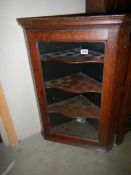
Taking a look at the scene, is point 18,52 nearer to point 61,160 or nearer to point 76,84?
point 76,84

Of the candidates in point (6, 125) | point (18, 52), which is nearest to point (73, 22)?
point (18, 52)

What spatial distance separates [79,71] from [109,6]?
0.65 m

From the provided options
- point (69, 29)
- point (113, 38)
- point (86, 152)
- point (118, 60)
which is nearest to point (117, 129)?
point (86, 152)

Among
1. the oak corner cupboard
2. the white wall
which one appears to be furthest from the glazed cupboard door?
the white wall

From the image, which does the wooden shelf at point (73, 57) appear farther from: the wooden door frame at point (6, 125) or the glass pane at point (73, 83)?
the wooden door frame at point (6, 125)

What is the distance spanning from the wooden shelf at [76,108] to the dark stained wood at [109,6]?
2.83 ft

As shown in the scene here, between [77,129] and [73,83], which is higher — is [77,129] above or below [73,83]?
below

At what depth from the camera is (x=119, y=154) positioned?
1.63 meters

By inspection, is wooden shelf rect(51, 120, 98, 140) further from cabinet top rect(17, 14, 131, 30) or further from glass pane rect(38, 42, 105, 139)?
cabinet top rect(17, 14, 131, 30)

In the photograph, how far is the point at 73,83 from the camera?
59.6 inches

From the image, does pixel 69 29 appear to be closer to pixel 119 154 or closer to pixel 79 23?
pixel 79 23

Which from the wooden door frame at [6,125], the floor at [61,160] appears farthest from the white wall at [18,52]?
the floor at [61,160]

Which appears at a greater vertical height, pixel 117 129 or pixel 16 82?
pixel 16 82

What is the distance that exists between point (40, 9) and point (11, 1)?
223mm
